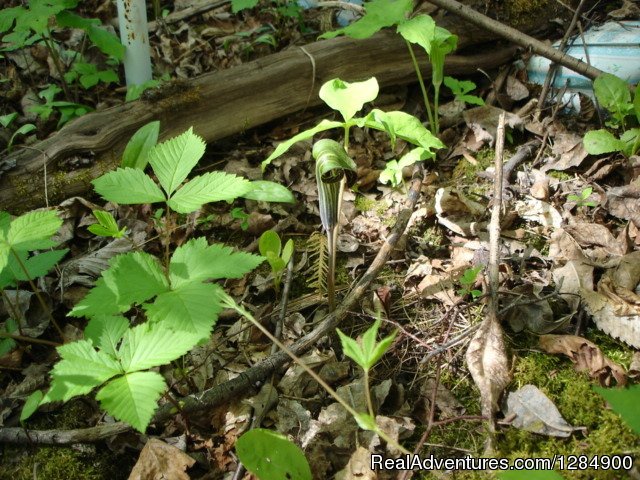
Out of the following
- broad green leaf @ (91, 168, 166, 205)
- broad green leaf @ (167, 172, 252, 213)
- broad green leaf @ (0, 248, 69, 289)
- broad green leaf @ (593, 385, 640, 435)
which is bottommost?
broad green leaf @ (0, 248, 69, 289)

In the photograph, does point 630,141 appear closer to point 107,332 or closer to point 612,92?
point 612,92

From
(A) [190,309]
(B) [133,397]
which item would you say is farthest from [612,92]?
(B) [133,397]

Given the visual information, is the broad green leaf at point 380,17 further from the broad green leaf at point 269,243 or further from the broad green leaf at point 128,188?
the broad green leaf at point 128,188

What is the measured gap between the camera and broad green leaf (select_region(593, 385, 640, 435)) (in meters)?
1.18

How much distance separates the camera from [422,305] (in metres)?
Answer: 2.12

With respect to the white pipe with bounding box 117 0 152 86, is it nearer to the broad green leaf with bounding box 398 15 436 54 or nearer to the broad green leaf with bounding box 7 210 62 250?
the broad green leaf with bounding box 398 15 436 54

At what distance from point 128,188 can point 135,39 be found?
75.5 inches

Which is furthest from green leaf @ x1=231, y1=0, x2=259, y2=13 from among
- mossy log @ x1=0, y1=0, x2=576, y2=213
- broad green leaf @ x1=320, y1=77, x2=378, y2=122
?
broad green leaf @ x1=320, y1=77, x2=378, y2=122

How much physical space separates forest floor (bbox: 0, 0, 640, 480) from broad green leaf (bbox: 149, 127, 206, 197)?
0.58 m

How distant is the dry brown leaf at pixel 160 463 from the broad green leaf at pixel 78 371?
36 cm

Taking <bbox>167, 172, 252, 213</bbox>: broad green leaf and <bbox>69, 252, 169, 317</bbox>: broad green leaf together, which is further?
<bbox>167, 172, 252, 213</bbox>: broad green leaf

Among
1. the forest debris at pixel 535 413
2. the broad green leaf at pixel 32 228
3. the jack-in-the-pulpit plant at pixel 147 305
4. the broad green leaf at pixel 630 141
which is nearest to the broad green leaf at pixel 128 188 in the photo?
the jack-in-the-pulpit plant at pixel 147 305

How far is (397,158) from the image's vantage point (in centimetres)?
304

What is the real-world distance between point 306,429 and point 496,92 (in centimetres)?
245
